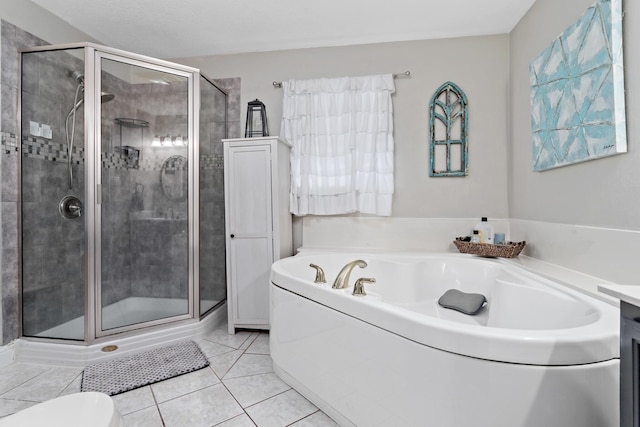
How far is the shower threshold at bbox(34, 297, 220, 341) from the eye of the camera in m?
2.09

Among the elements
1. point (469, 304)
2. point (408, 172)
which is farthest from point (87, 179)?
point (469, 304)

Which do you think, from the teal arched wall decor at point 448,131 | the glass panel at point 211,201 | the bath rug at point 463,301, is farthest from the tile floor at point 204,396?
the teal arched wall decor at point 448,131

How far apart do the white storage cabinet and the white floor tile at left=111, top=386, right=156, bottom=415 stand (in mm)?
830

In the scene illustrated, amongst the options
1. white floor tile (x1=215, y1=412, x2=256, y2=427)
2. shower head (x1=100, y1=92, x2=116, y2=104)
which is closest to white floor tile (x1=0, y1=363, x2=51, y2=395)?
white floor tile (x1=215, y1=412, x2=256, y2=427)

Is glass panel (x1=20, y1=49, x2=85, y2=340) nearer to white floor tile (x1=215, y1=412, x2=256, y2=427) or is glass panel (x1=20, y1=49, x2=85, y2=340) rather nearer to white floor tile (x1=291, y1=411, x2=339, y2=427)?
white floor tile (x1=215, y1=412, x2=256, y2=427)

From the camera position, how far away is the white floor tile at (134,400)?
1583mm

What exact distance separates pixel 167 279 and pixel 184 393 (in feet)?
3.42

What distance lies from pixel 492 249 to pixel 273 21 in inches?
91.1

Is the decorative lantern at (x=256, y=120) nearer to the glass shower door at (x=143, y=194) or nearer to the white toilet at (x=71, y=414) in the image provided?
the glass shower door at (x=143, y=194)

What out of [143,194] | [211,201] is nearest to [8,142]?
[143,194]

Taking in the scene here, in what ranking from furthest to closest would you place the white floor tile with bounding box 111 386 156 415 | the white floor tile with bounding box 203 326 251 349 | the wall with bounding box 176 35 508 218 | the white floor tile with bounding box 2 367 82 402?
the wall with bounding box 176 35 508 218
the white floor tile with bounding box 203 326 251 349
the white floor tile with bounding box 2 367 82 402
the white floor tile with bounding box 111 386 156 415

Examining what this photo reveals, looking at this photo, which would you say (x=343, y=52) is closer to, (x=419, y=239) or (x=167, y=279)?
(x=419, y=239)

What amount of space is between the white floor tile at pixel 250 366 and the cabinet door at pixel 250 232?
37 centimetres

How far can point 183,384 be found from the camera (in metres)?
1.80
